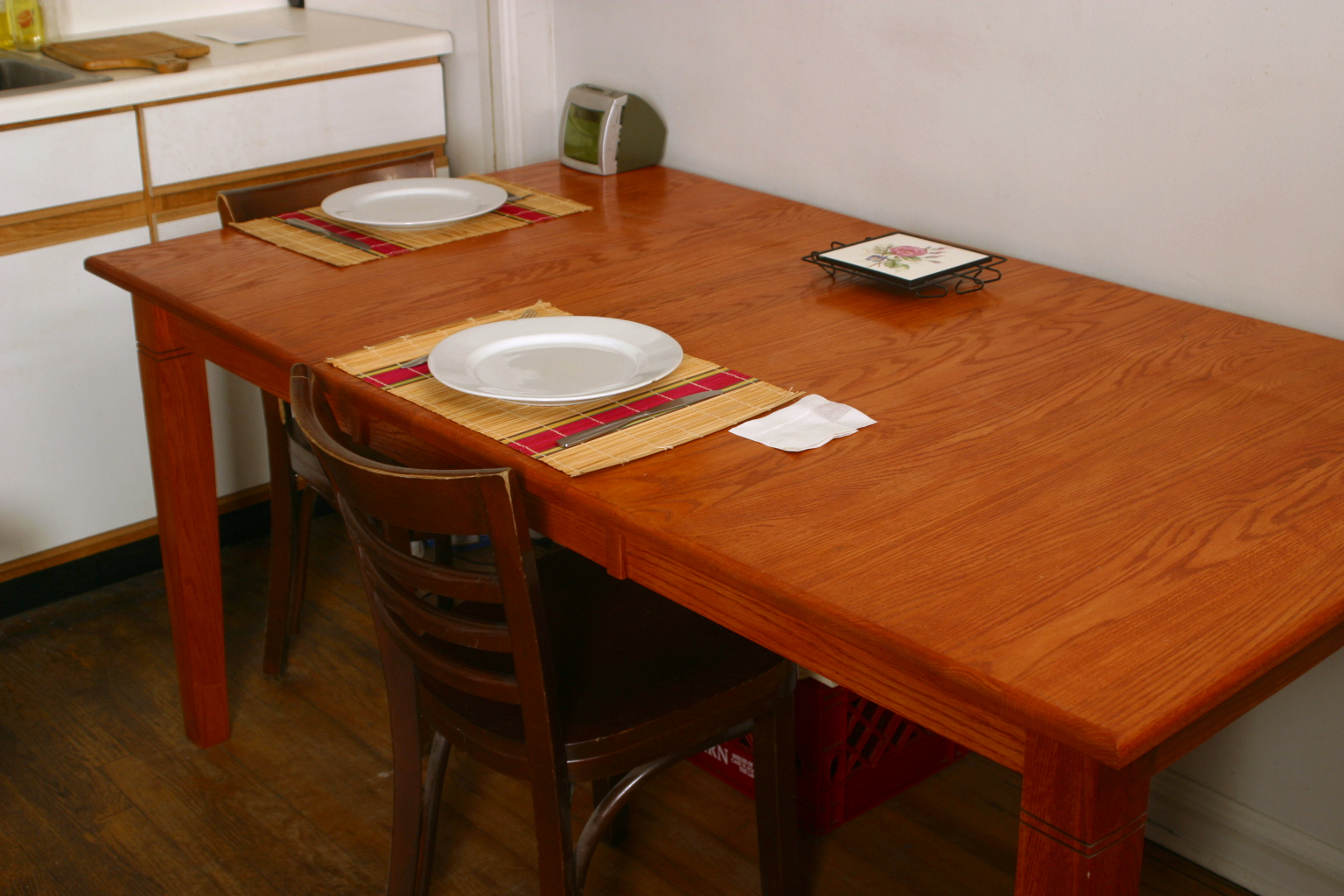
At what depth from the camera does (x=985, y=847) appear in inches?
73.0

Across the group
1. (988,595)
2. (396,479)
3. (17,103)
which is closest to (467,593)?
(396,479)

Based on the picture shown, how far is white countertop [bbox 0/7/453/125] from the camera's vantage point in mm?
2184

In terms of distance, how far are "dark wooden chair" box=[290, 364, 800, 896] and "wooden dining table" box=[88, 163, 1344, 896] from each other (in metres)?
0.09

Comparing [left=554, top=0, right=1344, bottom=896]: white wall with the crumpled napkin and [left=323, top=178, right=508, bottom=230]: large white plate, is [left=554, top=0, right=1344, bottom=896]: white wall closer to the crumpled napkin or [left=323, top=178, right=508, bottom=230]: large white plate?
[left=323, top=178, right=508, bottom=230]: large white plate

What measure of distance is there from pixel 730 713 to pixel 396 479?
1.64ft

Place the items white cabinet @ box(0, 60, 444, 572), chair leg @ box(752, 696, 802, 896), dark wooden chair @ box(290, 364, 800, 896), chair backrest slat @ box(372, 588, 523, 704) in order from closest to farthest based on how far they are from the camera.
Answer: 1. dark wooden chair @ box(290, 364, 800, 896)
2. chair backrest slat @ box(372, 588, 523, 704)
3. chair leg @ box(752, 696, 802, 896)
4. white cabinet @ box(0, 60, 444, 572)

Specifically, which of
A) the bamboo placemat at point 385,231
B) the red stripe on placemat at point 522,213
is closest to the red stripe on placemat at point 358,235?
the bamboo placemat at point 385,231

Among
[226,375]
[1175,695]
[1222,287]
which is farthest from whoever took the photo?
[226,375]

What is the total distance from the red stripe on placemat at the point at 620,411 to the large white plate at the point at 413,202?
70cm

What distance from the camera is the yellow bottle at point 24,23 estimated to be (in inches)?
100

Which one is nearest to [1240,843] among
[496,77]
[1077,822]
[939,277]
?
[939,277]

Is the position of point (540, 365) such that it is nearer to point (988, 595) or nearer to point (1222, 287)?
point (988, 595)

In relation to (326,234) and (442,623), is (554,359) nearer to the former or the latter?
(442,623)

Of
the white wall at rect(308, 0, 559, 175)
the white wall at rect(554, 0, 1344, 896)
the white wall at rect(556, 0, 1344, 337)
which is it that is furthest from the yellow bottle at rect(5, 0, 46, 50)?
the white wall at rect(554, 0, 1344, 896)
